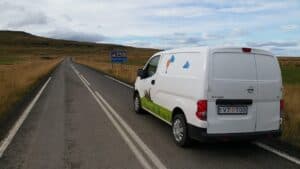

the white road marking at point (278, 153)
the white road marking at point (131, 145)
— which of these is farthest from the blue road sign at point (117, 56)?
the white road marking at point (278, 153)

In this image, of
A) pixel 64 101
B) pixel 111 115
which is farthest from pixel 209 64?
pixel 64 101

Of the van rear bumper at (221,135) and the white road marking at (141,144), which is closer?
the white road marking at (141,144)

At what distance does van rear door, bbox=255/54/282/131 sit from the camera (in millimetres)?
7703

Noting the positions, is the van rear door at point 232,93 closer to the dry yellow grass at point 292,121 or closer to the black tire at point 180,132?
the black tire at point 180,132

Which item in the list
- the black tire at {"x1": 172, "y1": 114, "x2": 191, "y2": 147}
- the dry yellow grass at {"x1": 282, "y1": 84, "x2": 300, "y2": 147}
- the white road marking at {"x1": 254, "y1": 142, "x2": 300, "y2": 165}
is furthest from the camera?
the dry yellow grass at {"x1": 282, "y1": 84, "x2": 300, "y2": 147}

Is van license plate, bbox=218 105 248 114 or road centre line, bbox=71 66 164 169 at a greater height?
van license plate, bbox=218 105 248 114

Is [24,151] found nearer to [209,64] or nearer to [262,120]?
[209,64]

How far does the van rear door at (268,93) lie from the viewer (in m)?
7.70

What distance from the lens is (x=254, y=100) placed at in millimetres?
7656

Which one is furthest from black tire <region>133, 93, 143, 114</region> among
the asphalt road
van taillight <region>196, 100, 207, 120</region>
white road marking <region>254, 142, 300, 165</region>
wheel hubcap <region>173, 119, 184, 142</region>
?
van taillight <region>196, 100, 207, 120</region>

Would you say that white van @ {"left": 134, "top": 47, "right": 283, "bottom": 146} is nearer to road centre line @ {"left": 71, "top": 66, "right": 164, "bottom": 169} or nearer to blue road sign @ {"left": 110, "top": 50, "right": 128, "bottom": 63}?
road centre line @ {"left": 71, "top": 66, "right": 164, "bottom": 169}

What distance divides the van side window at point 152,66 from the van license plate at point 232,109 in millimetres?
3299

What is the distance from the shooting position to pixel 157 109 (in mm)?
10086

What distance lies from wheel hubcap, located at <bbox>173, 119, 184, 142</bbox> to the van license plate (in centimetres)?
101
